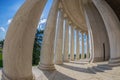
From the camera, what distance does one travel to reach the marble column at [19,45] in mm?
7043

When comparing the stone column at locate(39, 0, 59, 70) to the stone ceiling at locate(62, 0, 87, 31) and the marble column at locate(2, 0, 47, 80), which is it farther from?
the stone ceiling at locate(62, 0, 87, 31)

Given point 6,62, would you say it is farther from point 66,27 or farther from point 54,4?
point 66,27

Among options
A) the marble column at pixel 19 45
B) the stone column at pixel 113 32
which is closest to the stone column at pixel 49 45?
the stone column at pixel 113 32

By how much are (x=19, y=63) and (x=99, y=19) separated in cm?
1675

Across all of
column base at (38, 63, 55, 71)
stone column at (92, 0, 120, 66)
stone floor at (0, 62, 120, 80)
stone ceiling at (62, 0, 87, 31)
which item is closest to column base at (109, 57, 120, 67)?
stone column at (92, 0, 120, 66)

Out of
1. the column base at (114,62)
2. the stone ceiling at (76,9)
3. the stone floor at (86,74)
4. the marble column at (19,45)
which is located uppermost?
the stone ceiling at (76,9)

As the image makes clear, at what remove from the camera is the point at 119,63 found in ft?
42.5

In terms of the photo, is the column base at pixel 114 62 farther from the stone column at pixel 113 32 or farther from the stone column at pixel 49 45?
the stone column at pixel 49 45

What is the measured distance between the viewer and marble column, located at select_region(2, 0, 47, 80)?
277 inches

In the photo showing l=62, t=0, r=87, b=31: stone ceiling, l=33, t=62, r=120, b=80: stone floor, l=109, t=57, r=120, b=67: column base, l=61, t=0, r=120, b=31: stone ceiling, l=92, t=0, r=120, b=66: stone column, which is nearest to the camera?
l=33, t=62, r=120, b=80: stone floor

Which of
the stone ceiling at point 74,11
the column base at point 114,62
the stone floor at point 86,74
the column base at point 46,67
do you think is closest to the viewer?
the stone floor at point 86,74

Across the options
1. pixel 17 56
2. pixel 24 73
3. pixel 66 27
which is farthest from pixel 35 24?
pixel 66 27

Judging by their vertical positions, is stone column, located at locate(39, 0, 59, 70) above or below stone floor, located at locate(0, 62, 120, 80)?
above

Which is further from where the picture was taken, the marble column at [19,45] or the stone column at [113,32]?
the stone column at [113,32]
